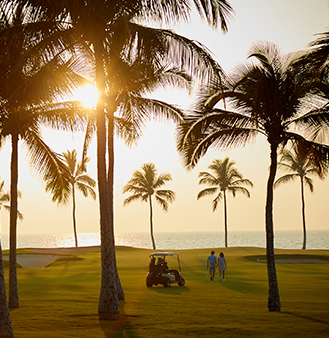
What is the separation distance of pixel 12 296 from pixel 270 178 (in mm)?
10407

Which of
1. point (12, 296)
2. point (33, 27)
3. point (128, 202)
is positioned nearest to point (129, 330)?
point (12, 296)

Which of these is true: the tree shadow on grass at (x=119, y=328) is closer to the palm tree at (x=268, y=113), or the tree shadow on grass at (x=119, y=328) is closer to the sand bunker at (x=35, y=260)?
the palm tree at (x=268, y=113)

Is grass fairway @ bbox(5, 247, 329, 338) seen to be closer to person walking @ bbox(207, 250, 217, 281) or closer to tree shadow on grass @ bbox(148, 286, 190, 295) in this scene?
tree shadow on grass @ bbox(148, 286, 190, 295)

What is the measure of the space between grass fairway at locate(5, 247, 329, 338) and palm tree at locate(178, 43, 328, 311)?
2.17 metres

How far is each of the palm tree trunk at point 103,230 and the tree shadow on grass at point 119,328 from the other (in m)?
0.32

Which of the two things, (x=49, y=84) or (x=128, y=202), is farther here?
(x=128, y=202)

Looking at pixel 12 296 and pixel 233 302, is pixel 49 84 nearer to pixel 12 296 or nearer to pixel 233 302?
pixel 12 296

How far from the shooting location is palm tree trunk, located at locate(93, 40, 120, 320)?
16.0 m

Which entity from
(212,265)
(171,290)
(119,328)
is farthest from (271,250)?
(212,265)

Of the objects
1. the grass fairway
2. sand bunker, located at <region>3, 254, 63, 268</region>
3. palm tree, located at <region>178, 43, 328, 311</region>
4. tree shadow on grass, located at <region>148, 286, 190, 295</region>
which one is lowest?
sand bunker, located at <region>3, 254, 63, 268</region>

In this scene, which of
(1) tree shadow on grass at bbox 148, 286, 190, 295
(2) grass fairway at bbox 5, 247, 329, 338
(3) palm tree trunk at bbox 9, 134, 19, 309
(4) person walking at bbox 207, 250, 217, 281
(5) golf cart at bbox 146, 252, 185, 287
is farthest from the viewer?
(4) person walking at bbox 207, 250, 217, 281

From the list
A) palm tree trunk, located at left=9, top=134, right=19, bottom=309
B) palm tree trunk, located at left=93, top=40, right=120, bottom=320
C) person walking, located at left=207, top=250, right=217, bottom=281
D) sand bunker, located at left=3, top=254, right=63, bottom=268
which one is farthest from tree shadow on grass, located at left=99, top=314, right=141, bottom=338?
sand bunker, located at left=3, top=254, right=63, bottom=268

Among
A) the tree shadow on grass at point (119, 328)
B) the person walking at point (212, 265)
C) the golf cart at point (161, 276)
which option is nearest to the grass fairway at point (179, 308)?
the tree shadow on grass at point (119, 328)

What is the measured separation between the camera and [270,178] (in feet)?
62.4
